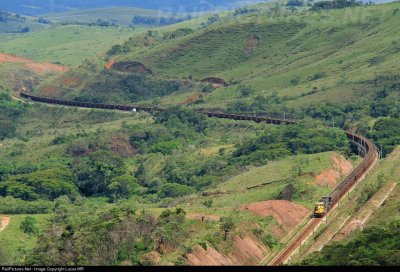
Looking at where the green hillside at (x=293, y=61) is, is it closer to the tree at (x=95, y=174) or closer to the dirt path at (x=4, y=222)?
the tree at (x=95, y=174)

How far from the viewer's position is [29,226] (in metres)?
75.9

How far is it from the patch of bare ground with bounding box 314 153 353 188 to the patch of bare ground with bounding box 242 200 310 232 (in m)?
9.94

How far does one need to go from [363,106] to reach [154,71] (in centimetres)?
5923

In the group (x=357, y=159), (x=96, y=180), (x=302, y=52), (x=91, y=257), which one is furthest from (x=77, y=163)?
(x=302, y=52)

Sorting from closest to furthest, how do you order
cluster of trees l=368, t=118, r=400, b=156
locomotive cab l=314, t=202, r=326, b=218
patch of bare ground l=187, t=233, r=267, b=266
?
1. patch of bare ground l=187, t=233, r=267, b=266
2. locomotive cab l=314, t=202, r=326, b=218
3. cluster of trees l=368, t=118, r=400, b=156

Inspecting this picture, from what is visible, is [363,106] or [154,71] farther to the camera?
[154,71]

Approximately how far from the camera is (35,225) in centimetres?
7669

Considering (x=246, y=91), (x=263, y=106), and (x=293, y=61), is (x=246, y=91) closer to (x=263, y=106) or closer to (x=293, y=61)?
(x=263, y=106)

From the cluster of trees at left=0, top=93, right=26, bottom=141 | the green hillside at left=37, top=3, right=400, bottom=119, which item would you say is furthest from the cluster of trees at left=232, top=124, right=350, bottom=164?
the cluster of trees at left=0, top=93, right=26, bottom=141

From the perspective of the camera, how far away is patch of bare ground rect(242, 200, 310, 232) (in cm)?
7299

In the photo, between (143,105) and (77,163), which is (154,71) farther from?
(77,163)

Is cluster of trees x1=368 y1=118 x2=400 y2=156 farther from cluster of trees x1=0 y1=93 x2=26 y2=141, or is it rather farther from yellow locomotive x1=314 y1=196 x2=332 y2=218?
cluster of trees x1=0 y1=93 x2=26 y2=141

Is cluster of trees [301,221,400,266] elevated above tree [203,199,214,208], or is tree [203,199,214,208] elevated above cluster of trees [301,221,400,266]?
cluster of trees [301,221,400,266]

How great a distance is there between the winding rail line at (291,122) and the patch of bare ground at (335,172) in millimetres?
1253
